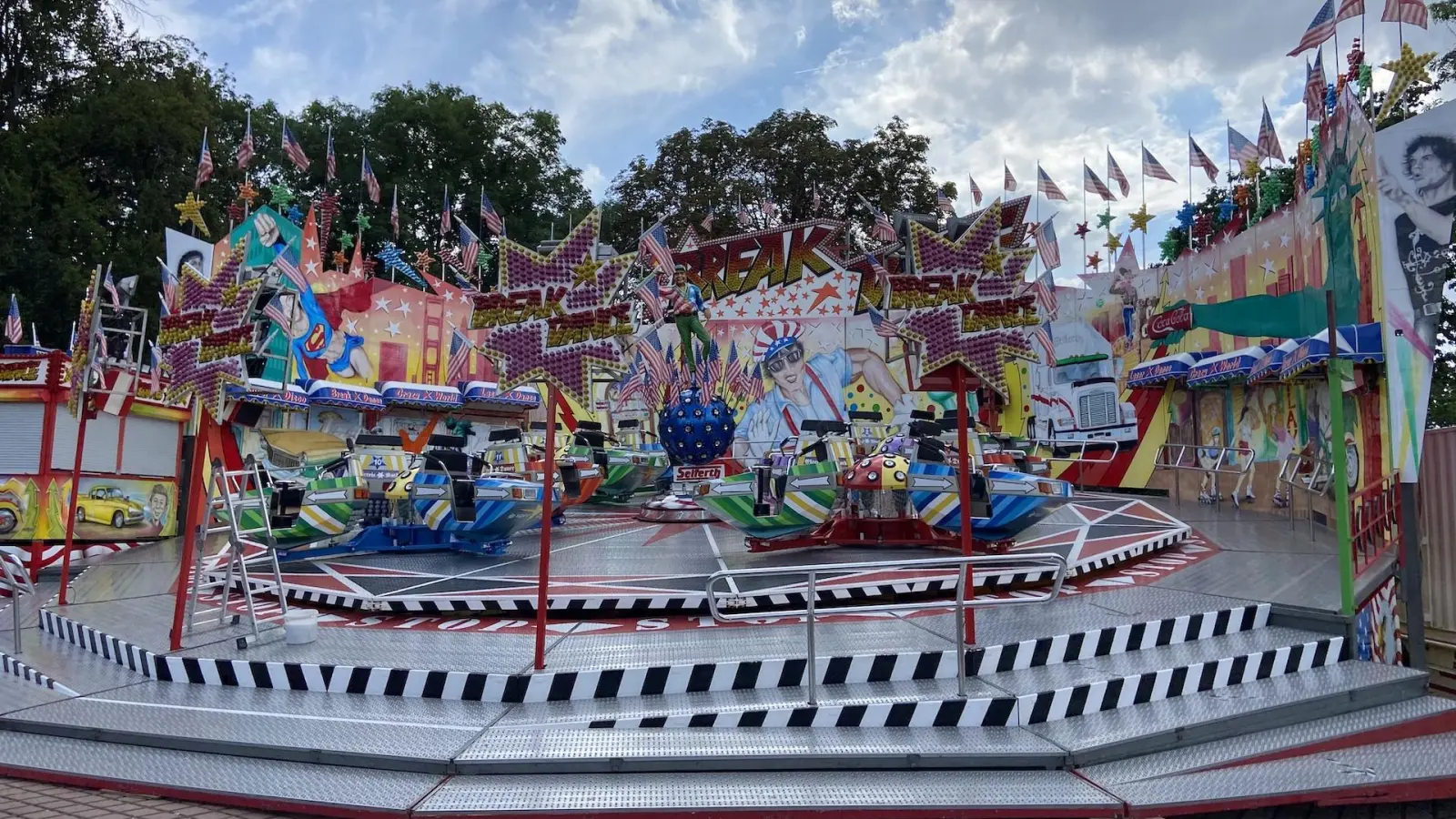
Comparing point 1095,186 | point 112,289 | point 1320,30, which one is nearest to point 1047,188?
point 1095,186

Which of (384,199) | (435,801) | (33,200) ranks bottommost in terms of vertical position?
(435,801)

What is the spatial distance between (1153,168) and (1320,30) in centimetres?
1160

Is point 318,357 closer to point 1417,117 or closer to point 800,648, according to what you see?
point 800,648

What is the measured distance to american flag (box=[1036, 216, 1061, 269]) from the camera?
19.8 meters

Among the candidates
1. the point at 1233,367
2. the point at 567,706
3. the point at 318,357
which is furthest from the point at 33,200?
the point at 1233,367

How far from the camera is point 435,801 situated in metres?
4.14

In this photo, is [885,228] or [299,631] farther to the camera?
[885,228]

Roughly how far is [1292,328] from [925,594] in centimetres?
1028

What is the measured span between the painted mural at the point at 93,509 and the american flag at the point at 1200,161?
872 inches

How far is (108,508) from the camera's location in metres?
14.8

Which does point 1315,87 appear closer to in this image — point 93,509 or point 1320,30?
point 1320,30

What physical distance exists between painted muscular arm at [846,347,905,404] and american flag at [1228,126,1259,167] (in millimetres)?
9898

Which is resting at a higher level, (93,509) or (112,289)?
(112,289)

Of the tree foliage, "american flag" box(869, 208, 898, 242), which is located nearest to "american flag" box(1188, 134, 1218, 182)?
"american flag" box(869, 208, 898, 242)
